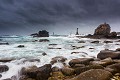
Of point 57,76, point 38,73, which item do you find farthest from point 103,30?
point 38,73

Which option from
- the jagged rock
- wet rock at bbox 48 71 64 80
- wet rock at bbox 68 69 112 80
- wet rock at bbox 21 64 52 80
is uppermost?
the jagged rock

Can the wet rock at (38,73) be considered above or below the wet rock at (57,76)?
above

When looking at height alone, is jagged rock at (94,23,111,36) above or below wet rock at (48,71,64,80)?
above

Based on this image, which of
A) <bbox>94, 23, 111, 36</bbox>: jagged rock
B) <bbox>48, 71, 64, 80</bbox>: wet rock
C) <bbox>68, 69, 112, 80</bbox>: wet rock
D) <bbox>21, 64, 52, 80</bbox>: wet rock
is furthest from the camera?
<bbox>94, 23, 111, 36</bbox>: jagged rock

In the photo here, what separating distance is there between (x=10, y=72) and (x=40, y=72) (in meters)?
2.30

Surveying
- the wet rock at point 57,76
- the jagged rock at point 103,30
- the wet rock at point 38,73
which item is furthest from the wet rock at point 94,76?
the jagged rock at point 103,30

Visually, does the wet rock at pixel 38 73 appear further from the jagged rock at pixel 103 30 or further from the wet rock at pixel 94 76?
the jagged rock at pixel 103 30

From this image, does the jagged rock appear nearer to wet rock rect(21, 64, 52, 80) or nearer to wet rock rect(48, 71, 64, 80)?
wet rock rect(48, 71, 64, 80)

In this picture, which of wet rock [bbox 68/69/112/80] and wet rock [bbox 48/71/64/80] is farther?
wet rock [bbox 48/71/64/80]

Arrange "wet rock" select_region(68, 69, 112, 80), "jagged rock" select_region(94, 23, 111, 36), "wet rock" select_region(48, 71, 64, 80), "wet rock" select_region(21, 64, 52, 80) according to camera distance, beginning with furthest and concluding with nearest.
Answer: "jagged rock" select_region(94, 23, 111, 36) < "wet rock" select_region(21, 64, 52, 80) < "wet rock" select_region(48, 71, 64, 80) < "wet rock" select_region(68, 69, 112, 80)

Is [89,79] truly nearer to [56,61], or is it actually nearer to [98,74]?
[98,74]

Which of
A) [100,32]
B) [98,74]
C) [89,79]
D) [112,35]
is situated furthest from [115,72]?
[100,32]

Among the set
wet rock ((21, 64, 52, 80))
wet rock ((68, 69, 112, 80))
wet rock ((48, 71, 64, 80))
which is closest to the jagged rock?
wet rock ((48, 71, 64, 80))

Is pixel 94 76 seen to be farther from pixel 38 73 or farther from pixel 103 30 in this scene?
pixel 103 30
